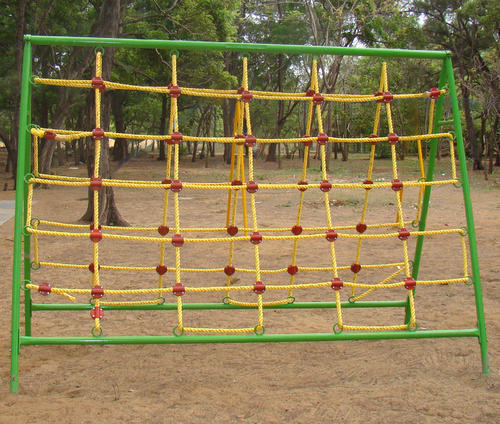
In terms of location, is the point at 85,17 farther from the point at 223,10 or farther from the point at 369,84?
the point at 369,84

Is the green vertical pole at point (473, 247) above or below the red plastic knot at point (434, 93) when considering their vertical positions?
below

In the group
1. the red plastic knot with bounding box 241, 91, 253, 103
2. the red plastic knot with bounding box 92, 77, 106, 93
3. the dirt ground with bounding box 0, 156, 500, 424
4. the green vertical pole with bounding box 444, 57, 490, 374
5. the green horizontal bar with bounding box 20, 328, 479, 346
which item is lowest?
the dirt ground with bounding box 0, 156, 500, 424

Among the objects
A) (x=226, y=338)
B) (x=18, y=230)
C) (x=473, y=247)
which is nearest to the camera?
(x=18, y=230)

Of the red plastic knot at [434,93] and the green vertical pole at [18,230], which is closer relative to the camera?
the green vertical pole at [18,230]

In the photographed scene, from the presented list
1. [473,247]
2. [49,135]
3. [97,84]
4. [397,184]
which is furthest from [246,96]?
[473,247]

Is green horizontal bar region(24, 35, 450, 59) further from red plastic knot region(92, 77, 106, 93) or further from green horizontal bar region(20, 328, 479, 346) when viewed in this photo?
green horizontal bar region(20, 328, 479, 346)

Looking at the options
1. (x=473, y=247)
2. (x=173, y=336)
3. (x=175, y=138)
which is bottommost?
(x=173, y=336)

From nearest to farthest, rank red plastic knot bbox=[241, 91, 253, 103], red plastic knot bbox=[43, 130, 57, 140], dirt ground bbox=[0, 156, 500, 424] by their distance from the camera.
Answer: dirt ground bbox=[0, 156, 500, 424] < red plastic knot bbox=[43, 130, 57, 140] < red plastic knot bbox=[241, 91, 253, 103]

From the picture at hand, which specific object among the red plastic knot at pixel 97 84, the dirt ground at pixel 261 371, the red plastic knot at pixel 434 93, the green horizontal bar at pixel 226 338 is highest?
the red plastic knot at pixel 434 93

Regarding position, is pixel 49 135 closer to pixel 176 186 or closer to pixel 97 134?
pixel 97 134

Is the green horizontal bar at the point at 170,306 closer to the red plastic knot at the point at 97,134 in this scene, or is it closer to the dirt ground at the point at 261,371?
the dirt ground at the point at 261,371

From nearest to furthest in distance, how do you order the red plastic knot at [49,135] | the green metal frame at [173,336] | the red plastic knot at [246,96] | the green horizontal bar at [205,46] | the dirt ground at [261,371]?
1. the dirt ground at [261,371]
2. the green metal frame at [173,336]
3. the green horizontal bar at [205,46]
4. the red plastic knot at [49,135]
5. the red plastic knot at [246,96]

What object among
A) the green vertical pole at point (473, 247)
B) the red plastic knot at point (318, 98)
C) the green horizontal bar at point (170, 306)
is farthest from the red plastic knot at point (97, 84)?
the green vertical pole at point (473, 247)

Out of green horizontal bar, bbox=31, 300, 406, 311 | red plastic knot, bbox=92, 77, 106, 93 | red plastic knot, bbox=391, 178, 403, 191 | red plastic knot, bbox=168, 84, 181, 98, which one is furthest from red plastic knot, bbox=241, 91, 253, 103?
green horizontal bar, bbox=31, 300, 406, 311
